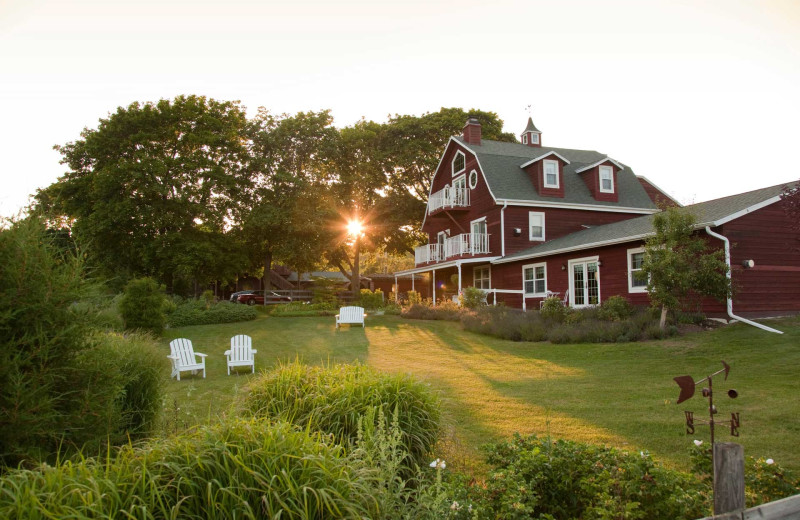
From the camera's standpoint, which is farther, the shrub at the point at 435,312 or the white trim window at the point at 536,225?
the white trim window at the point at 536,225

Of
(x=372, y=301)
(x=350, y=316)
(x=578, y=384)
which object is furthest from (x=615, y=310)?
(x=372, y=301)

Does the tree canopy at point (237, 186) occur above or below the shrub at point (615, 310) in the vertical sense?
above

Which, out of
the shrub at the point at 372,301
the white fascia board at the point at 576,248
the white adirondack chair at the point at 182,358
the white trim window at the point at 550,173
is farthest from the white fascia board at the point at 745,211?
the shrub at the point at 372,301

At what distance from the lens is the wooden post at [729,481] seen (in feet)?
8.46

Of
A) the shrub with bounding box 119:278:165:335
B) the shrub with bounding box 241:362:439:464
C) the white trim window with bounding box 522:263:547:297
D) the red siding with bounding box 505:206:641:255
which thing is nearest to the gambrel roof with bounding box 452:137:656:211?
the red siding with bounding box 505:206:641:255

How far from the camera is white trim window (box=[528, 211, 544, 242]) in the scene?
24.5 m

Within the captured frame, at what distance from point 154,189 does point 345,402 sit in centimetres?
2798

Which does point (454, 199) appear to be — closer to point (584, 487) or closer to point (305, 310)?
point (305, 310)

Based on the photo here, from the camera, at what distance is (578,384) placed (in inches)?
350

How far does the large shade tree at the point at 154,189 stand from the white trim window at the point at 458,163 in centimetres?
1364

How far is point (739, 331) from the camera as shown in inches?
494

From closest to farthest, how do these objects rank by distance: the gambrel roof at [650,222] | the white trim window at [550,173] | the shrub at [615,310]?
the gambrel roof at [650,222] → the shrub at [615,310] → the white trim window at [550,173]

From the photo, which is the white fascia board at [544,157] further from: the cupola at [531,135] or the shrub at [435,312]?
the shrub at [435,312]

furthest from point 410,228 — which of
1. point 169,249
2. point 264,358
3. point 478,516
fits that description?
point 478,516
